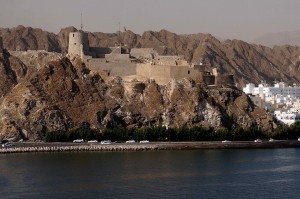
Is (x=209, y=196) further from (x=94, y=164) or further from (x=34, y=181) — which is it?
(x=94, y=164)

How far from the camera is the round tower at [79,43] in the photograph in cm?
11106

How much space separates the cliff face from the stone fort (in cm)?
115

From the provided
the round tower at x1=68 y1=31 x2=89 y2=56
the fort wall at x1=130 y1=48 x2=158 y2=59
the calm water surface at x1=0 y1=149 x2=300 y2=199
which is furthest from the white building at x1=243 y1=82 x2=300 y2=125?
the calm water surface at x1=0 y1=149 x2=300 y2=199

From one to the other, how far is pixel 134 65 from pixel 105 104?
7489 millimetres

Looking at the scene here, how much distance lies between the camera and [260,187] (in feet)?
214

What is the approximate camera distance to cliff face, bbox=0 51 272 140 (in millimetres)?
103000

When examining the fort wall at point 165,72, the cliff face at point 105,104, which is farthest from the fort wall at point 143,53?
the cliff face at point 105,104

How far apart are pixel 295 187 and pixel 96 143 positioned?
3848 centimetres

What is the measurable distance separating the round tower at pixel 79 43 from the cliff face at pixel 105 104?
1587 millimetres

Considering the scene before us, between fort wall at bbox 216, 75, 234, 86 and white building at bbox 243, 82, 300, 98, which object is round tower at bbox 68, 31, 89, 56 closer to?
fort wall at bbox 216, 75, 234, 86

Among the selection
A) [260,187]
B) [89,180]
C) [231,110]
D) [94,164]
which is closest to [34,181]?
[89,180]

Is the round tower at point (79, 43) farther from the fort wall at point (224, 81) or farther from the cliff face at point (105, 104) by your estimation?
the fort wall at point (224, 81)

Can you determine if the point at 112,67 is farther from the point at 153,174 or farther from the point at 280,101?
the point at 280,101

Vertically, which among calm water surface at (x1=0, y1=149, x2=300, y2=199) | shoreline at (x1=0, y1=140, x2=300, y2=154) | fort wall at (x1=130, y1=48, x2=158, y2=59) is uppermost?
fort wall at (x1=130, y1=48, x2=158, y2=59)
